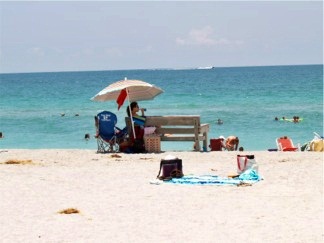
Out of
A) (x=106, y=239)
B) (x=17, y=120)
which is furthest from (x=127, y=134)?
(x=17, y=120)

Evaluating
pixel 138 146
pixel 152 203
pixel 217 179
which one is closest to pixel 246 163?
pixel 217 179

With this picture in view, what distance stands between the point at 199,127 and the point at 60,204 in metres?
6.13

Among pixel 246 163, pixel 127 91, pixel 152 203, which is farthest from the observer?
pixel 127 91

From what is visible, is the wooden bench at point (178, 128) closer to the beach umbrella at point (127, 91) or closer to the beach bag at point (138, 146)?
the beach bag at point (138, 146)

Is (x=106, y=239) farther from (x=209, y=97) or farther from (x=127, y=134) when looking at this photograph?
(x=209, y=97)

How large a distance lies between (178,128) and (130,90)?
1909mm

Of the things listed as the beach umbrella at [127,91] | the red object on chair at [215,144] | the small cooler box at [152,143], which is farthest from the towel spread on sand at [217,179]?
the beach umbrella at [127,91]

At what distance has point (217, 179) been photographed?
10562 mm

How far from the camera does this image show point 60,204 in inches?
351

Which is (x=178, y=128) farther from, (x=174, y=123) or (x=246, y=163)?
(x=246, y=163)

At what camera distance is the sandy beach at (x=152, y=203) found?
7.28m

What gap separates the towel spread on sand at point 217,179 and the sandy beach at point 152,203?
0.18m

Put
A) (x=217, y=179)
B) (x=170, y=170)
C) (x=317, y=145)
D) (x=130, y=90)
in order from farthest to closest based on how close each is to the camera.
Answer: (x=130, y=90) < (x=317, y=145) < (x=170, y=170) < (x=217, y=179)

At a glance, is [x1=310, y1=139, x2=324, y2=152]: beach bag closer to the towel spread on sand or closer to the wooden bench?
the wooden bench
